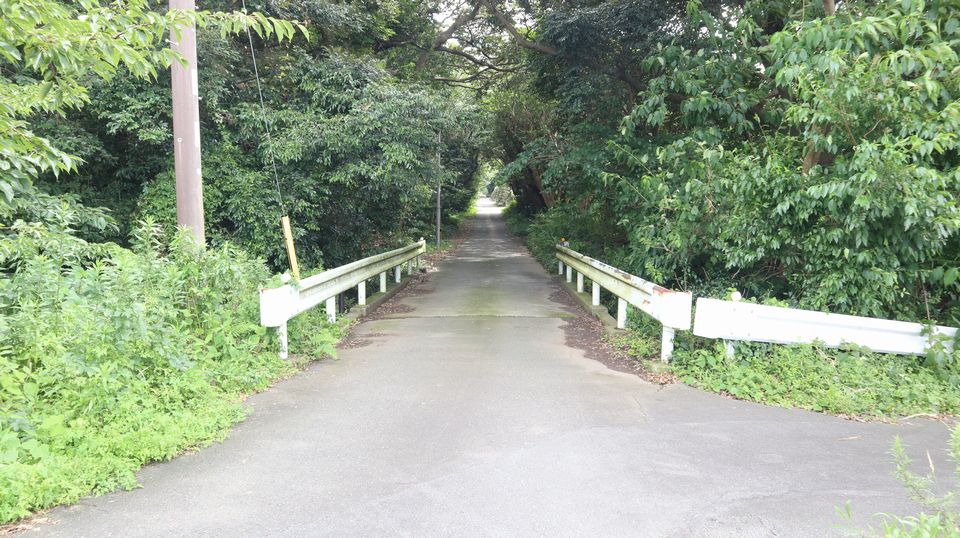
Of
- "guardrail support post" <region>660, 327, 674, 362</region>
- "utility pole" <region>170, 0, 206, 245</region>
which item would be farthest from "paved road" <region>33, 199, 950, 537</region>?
"utility pole" <region>170, 0, 206, 245</region>

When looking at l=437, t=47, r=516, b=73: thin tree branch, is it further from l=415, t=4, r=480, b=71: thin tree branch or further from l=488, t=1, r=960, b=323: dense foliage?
l=488, t=1, r=960, b=323: dense foliage

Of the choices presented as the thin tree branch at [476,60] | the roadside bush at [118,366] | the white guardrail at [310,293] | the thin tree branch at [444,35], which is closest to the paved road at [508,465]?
the roadside bush at [118,366]

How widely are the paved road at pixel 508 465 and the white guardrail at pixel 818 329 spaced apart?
85cm

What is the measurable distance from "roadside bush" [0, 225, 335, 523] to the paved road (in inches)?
8.8

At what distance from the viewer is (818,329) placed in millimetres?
5891

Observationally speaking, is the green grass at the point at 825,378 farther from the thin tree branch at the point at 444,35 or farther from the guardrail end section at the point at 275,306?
the thin tree branch at the point at 444,35

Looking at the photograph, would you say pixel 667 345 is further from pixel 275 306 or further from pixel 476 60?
pixel 476 60

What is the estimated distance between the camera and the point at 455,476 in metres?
3.77

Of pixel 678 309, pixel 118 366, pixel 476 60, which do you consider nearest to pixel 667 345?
pixel 678 309

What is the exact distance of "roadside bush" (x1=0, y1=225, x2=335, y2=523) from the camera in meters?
3.61

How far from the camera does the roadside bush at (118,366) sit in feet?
11.8

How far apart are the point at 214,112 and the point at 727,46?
8649 millimetres

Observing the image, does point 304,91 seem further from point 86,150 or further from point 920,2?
point 920,2

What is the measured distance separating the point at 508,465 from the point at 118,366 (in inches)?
119
